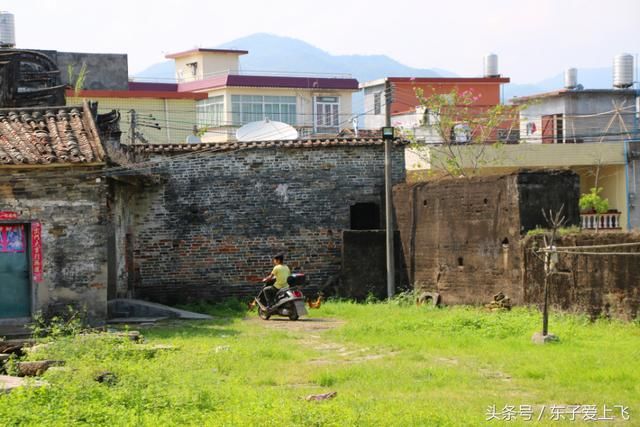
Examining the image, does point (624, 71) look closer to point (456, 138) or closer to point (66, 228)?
point (456, 138)

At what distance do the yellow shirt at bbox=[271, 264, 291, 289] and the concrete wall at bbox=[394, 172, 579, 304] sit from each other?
10.9 ft

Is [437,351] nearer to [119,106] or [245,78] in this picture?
[119,106]

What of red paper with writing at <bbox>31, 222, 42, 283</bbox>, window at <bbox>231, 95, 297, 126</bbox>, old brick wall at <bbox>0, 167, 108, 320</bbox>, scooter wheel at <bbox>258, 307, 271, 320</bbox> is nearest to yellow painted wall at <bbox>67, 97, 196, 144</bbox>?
window at <bbox>231, 95, 297, 126</bbox>

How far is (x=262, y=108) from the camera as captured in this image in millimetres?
45375

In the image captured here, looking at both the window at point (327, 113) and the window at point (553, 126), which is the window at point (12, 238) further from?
the window at point (327, 113)

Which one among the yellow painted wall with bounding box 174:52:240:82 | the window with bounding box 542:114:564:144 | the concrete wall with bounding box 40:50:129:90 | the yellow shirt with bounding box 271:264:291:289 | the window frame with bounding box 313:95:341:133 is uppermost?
the yellow painted wall with bounding box 174:52:240:82

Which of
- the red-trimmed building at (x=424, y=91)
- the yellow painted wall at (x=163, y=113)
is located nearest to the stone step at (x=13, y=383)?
the yellow painted wall at (x=163, y=113)

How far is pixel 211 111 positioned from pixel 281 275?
24.6 m

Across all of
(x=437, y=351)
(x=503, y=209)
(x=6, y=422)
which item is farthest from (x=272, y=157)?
(x=6, y=422)

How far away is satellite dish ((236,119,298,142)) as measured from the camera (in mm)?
26922

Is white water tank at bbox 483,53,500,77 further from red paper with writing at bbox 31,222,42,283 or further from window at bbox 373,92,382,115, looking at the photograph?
red paper with writing at bbox 31,222,42,283

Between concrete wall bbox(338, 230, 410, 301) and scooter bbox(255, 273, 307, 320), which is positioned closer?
scooter bbox(255, 273, 307, 320)

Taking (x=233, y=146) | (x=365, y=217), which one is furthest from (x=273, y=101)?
(x=233, y=146)

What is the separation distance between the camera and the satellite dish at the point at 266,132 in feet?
88.3
